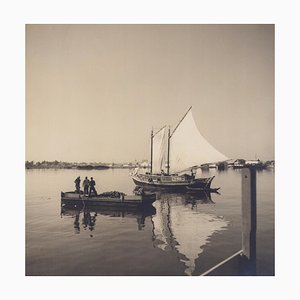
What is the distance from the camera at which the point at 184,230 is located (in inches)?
208

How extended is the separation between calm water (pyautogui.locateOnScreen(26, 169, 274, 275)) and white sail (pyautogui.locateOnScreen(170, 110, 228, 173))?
19.7 inches

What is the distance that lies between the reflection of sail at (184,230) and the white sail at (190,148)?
0.98 metres

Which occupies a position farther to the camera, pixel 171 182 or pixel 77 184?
pixel 171 182

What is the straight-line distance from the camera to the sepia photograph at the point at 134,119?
3.79 meters

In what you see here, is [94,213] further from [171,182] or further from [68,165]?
[171,182]

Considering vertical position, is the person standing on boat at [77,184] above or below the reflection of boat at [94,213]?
above

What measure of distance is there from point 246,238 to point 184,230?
2072 millimetres

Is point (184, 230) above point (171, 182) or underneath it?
underneath

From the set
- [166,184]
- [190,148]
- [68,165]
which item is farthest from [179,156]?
[68,165]

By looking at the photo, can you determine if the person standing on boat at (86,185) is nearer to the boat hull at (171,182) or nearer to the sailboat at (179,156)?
the sailboat at (179,156)

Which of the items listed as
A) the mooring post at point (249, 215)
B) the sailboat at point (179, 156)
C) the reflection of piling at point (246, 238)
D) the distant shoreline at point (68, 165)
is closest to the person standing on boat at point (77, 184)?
the distant shoreline at point (68, 165)
